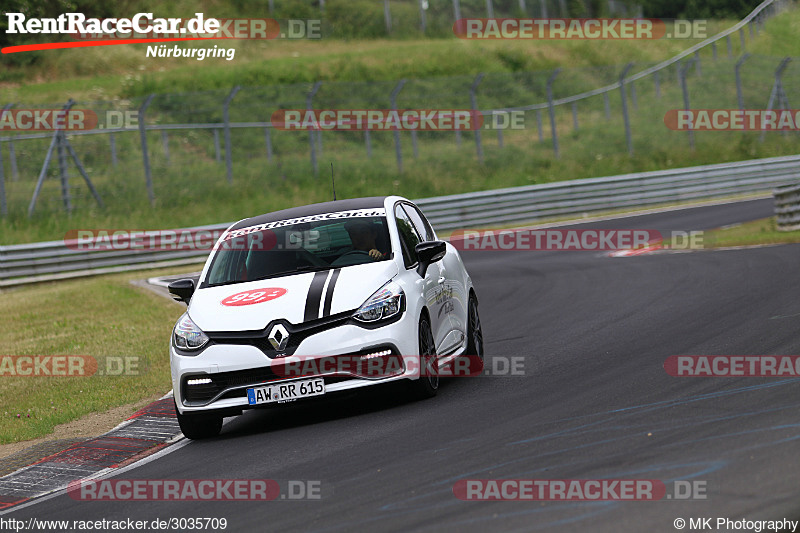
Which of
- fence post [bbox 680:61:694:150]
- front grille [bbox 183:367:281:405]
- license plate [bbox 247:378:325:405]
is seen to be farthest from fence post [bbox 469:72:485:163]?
license plate [bbox 247:378:325:405]

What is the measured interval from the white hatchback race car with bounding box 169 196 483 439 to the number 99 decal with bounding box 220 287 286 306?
0.5 inches

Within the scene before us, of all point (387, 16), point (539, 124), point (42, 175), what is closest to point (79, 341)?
point (42, 175)

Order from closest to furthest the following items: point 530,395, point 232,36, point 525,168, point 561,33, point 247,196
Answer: point 530,395
point 247,196
point 525,168
point 232,36
point 561,33

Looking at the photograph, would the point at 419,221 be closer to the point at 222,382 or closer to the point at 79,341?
the point at 222,382

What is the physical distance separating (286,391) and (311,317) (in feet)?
1.82

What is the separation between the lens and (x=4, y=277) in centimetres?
2419

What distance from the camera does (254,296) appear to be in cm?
870

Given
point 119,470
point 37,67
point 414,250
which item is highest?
point 37,67

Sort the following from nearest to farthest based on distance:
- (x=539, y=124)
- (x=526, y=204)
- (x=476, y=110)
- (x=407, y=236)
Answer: (x=407, y=236)
(x=526, y=204)
(x=476, y=110)
(x=539, y=124)

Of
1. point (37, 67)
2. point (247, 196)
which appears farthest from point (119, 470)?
point (37, 67)

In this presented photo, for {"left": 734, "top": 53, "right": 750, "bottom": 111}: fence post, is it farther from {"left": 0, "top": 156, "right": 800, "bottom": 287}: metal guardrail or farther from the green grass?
the green grass

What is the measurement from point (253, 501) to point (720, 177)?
2923 cm

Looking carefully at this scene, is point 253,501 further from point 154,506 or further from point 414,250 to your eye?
point 414,250

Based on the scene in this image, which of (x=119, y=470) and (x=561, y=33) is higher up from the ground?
(x=561, y=33)
